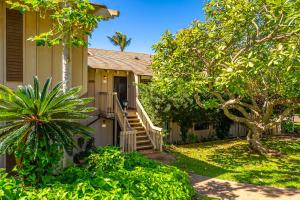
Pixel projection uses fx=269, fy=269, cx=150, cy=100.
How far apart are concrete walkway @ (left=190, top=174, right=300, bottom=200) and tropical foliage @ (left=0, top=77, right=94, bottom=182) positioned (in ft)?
18.0

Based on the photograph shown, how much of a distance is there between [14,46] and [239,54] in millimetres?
8552

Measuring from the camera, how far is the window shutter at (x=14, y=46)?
9242 mm

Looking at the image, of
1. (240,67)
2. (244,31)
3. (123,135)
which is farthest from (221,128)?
(240,67)

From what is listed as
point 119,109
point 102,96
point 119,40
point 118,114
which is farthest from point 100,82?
point 119,40

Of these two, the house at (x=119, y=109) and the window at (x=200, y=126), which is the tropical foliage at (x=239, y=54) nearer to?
the house at (x=119, y=109)

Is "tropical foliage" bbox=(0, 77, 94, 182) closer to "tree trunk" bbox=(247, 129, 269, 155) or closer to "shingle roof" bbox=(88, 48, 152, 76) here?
"shingle roof" bbox=(88, 48, 152, 76)

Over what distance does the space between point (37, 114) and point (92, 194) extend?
2.01 m

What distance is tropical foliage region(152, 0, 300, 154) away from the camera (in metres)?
9.02

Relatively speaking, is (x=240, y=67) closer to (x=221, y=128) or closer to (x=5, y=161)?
(x=5, y=161)

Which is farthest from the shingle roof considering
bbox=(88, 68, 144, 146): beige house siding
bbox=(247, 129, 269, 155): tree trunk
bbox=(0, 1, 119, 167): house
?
bbox=(247, 129, 269, 155): tree trunk

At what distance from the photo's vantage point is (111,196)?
5.16 meters

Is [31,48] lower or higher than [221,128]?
higher

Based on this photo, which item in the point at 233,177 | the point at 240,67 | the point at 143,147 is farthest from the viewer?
the point at 143,147

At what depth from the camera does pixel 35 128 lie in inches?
224
